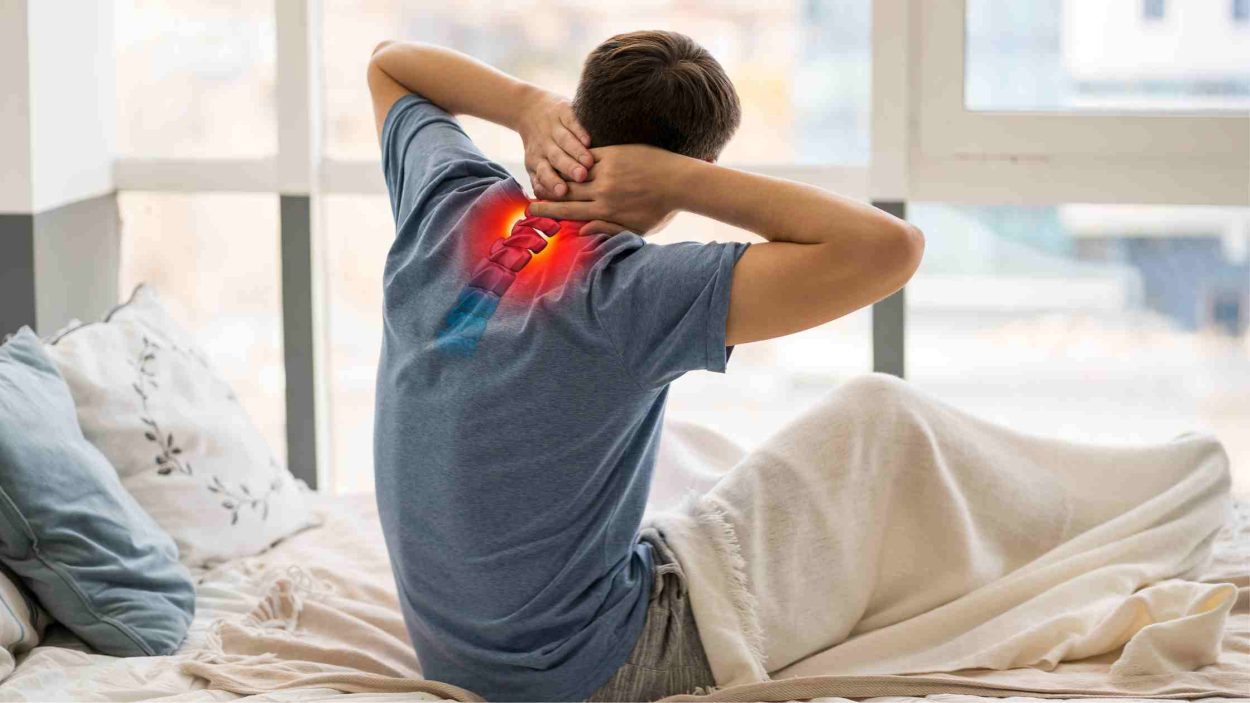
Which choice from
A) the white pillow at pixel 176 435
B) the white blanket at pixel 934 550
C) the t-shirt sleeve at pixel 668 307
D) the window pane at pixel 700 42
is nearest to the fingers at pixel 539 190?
the t-shirt sleeve at pixel 668 307

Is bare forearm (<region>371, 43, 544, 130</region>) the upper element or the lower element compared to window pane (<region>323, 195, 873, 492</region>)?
upper

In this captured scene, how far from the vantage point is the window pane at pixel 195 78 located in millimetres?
2758

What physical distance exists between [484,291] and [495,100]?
0.37 meters

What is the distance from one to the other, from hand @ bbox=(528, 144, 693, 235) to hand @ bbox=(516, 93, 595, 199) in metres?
0.02

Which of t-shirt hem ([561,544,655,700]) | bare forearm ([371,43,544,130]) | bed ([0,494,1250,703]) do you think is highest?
bare forearm ([371,43,544,130])

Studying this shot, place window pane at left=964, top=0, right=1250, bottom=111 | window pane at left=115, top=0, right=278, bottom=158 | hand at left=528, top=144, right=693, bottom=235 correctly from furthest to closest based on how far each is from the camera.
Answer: window pane at left=115, top=0, right=278, bottom=158 < window pane at left=964, top=0, right=1250, bottom=111 < hand at left=528, top=144, right=693, bottom=235

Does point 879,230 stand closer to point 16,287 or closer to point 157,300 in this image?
point 157,300

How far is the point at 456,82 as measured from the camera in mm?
1664

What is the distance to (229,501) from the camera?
204cm

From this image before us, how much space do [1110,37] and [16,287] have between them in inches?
84.7

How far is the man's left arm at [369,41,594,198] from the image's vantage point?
1395mm

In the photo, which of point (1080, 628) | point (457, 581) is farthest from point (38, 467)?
point (1080, 628)

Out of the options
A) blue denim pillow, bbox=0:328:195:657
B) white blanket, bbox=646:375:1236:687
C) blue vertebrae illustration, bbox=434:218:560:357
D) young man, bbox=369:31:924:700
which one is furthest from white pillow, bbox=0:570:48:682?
Answer: white blanket, bbox=646:375:1236:687

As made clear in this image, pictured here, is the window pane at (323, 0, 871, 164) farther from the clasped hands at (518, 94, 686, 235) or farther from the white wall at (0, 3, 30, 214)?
the clasped hands at (518, 94, 686, 235)
